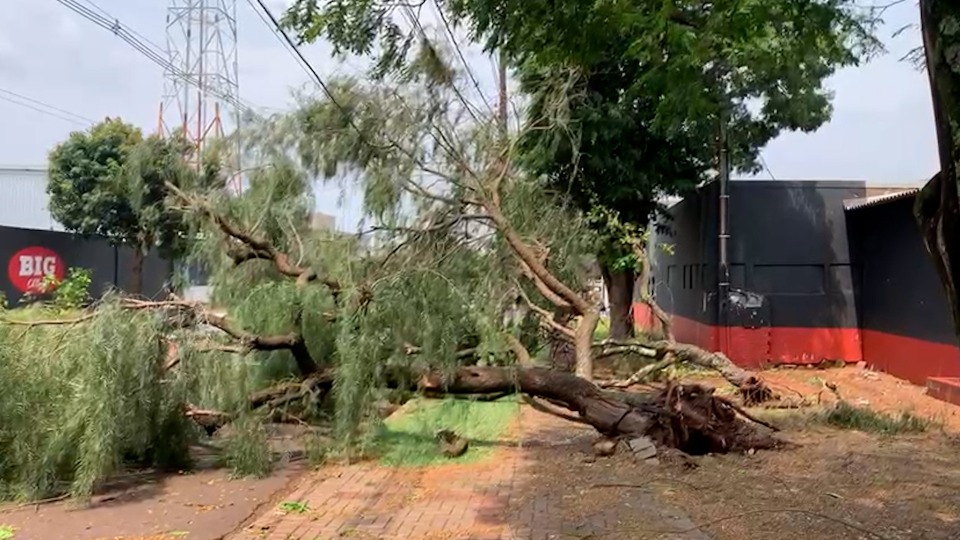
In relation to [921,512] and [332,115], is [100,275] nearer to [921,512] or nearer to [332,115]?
[332,115]

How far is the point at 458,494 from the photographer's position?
7.27 metres

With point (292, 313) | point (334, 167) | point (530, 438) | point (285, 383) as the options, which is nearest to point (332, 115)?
point (334, 167)

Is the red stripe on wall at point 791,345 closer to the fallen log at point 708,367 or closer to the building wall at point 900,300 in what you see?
the building wall at point 900,300

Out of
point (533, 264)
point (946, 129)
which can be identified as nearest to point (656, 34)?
point (946, 129)

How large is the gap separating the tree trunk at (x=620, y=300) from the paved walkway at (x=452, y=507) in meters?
8.85

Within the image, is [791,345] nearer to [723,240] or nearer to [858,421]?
[723,240]

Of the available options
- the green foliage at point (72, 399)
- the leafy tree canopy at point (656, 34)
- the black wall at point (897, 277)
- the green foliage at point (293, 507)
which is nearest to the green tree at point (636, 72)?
the leafy tree canopy at point (656, 34)

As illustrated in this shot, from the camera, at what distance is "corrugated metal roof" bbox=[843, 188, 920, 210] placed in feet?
49.0

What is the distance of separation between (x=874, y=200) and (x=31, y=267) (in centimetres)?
1896

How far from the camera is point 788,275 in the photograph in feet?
58.3

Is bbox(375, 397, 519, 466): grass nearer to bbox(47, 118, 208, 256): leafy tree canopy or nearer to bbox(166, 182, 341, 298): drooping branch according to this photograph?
bbox(166, 182, 341, 298): drooping branch

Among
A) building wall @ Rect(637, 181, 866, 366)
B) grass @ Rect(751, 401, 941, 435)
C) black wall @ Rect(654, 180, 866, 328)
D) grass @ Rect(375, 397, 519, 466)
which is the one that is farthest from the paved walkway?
black wall @ Rect(654, 180, 866, 328)

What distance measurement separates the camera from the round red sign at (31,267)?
20734mm

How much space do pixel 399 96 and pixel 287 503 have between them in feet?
20.6
